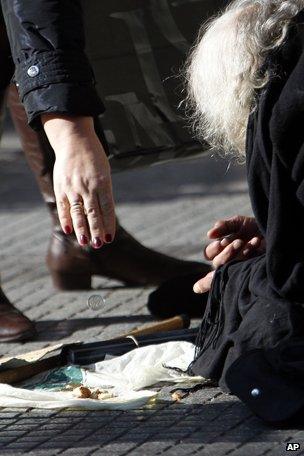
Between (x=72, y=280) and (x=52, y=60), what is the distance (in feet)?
6.13

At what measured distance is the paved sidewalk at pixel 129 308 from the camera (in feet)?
11.3

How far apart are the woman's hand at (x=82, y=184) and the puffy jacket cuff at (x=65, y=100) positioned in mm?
36

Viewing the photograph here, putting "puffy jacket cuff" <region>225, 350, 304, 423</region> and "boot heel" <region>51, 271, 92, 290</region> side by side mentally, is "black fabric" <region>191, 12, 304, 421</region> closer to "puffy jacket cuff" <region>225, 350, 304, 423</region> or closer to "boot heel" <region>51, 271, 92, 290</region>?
"puffy jacket cuff" <region>225, 350, 304, 423</region>

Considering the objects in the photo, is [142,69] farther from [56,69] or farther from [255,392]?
[255,392]

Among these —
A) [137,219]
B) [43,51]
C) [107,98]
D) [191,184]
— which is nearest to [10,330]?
[107,98]

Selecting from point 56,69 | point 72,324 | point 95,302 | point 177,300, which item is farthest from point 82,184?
point 95,302

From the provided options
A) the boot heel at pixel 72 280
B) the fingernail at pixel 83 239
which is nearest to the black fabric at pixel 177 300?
the boot heel at pixel 72 280

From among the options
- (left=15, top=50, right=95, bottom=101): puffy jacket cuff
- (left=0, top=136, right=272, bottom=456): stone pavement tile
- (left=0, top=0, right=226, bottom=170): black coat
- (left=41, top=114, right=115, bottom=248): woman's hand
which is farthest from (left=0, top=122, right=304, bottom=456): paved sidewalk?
(left=15, top=50, right=95, bottom=101): puffy jacket cuff

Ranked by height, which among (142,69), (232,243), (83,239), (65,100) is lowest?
(232,243)

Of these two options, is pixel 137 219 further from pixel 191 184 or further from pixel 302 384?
pixel 302 384

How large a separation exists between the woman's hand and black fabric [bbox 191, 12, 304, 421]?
0.44m

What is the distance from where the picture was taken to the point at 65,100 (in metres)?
3.63

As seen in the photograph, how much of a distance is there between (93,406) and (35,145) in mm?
1642

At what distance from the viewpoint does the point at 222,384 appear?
3.81 m
